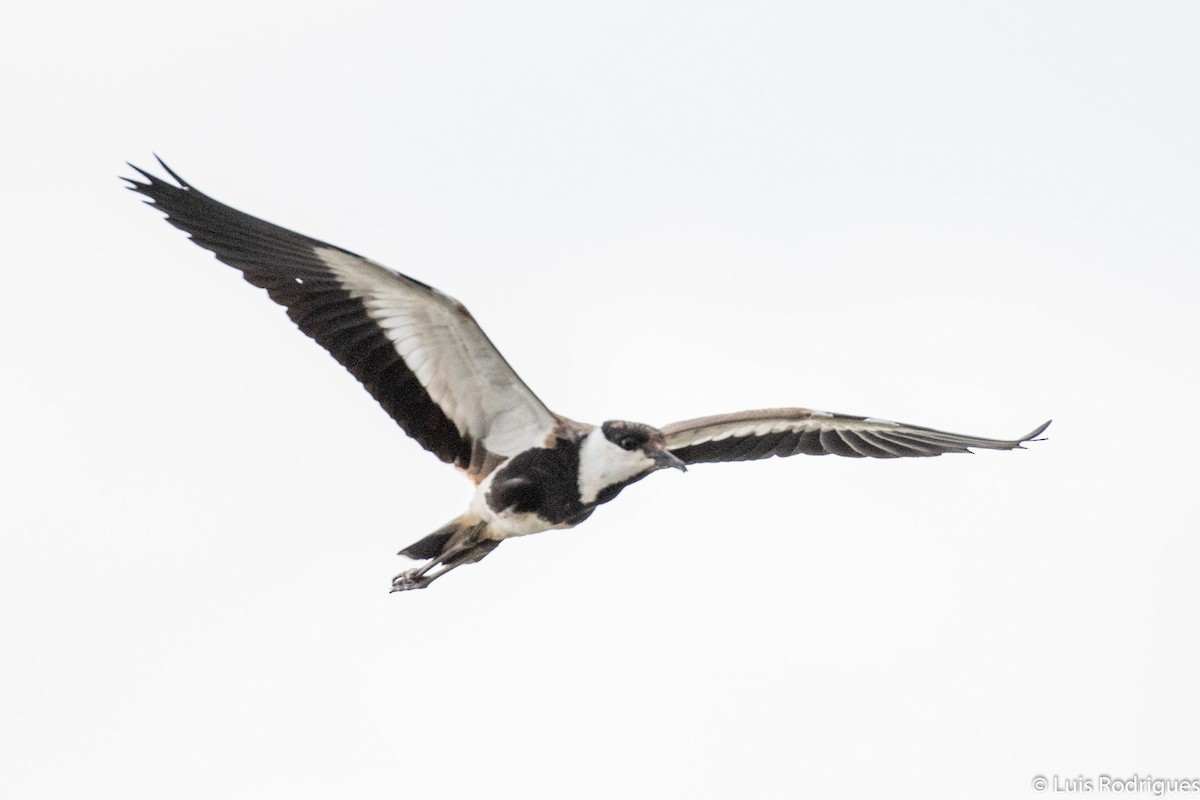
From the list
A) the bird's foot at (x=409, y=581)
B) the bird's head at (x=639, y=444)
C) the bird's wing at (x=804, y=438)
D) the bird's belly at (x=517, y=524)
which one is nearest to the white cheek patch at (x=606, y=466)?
the bird's head at (x=639, y=444)

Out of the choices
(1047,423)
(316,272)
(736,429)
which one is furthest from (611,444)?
(1047,423)

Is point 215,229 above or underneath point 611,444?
above

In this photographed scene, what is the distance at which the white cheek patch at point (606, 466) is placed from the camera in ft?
40.5

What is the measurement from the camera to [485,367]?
493 inches

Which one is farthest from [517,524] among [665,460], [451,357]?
[451,357]

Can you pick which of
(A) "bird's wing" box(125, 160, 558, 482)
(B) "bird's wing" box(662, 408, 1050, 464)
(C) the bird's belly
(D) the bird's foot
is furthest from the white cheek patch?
(D) the bird's foot

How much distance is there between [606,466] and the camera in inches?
486

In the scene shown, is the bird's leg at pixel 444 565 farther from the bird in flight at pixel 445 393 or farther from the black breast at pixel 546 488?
the black breast at pixel 546 488

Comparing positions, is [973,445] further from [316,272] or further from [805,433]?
[316,272]

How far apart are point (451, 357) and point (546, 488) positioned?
1125 mm

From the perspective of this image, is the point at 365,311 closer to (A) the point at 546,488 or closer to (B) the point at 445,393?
(B) the point at 445,393

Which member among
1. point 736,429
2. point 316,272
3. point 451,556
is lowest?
point 451,556

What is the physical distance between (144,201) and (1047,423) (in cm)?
658

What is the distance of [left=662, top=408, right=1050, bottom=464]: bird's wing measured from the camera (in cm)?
1329
